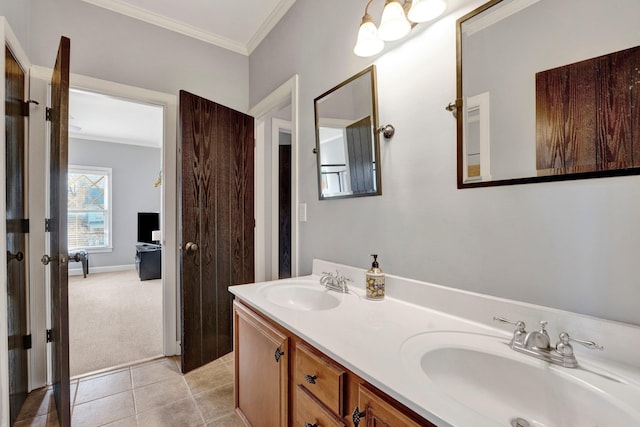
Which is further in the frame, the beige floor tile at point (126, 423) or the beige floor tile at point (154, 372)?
the beige floor tile at point (154, 372)

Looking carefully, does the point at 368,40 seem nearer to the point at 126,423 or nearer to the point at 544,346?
the point at 544,346

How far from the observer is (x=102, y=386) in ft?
6.41

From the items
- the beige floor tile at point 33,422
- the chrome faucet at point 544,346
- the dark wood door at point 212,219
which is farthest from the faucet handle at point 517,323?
the beige floor tile at point 33,422

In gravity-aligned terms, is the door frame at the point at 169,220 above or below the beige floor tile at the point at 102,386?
above

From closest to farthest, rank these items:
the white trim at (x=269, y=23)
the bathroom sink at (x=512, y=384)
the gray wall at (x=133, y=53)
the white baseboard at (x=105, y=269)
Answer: the bathroom sink at (x=512, y=384), the gray wall at (x=133, y=53), the white trim at (x=269, y=23), the white baseboard at (x=105, y=269)

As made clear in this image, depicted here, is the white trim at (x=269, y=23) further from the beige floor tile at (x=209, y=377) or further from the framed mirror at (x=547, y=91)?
the beige floor tile at (x=209, y=377)

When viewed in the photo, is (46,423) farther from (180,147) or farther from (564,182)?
(564,182)

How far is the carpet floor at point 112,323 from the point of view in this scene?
93.3 inches

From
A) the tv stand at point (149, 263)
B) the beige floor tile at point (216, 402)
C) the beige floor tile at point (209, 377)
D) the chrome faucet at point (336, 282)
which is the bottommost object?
the beige floor tile at point (209, 377)

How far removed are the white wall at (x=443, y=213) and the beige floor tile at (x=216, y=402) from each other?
941mm

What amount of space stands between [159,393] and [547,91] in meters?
2.51

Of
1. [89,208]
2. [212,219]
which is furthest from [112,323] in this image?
[89,208]

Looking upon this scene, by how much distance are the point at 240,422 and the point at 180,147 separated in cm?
181

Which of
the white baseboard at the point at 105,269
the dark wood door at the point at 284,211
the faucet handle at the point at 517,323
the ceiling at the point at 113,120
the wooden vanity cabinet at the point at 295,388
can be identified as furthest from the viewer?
the white baseboard at the point at 105,269
